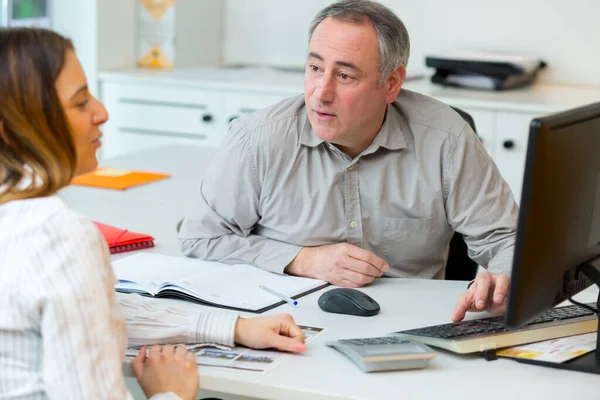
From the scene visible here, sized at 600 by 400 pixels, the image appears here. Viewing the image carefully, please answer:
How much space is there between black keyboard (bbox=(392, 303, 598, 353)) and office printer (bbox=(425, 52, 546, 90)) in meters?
2.14

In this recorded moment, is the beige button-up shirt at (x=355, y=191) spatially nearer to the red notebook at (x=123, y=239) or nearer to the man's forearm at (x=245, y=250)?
the man's forearm at (x=245, y=250)

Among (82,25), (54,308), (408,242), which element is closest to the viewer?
(54,308)

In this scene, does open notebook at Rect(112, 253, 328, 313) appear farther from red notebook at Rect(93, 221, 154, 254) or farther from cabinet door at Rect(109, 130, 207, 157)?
cabinet door at Rect(109, 130, 207, 157)

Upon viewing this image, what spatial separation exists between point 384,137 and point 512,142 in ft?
4.97

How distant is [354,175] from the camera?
2102 millimetres

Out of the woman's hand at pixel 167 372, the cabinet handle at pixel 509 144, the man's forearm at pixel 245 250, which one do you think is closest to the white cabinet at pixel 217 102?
the cabinet handle at pixel 509 144

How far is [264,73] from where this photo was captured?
13.9 ft

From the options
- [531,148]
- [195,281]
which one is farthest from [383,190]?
[531,148]

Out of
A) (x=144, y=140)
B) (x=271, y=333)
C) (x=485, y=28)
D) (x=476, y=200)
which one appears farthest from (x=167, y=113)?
(x=271, y=333)

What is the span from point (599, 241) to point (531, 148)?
329 millimetres

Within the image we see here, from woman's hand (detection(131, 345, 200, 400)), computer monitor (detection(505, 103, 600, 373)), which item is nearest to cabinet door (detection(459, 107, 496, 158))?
computer monitor (detection(505, 103, 600, 373))

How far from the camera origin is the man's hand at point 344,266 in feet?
6.22

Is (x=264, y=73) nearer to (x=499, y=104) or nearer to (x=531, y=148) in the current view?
(x=499, y=104)

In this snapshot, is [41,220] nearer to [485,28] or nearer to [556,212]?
[556,212]
